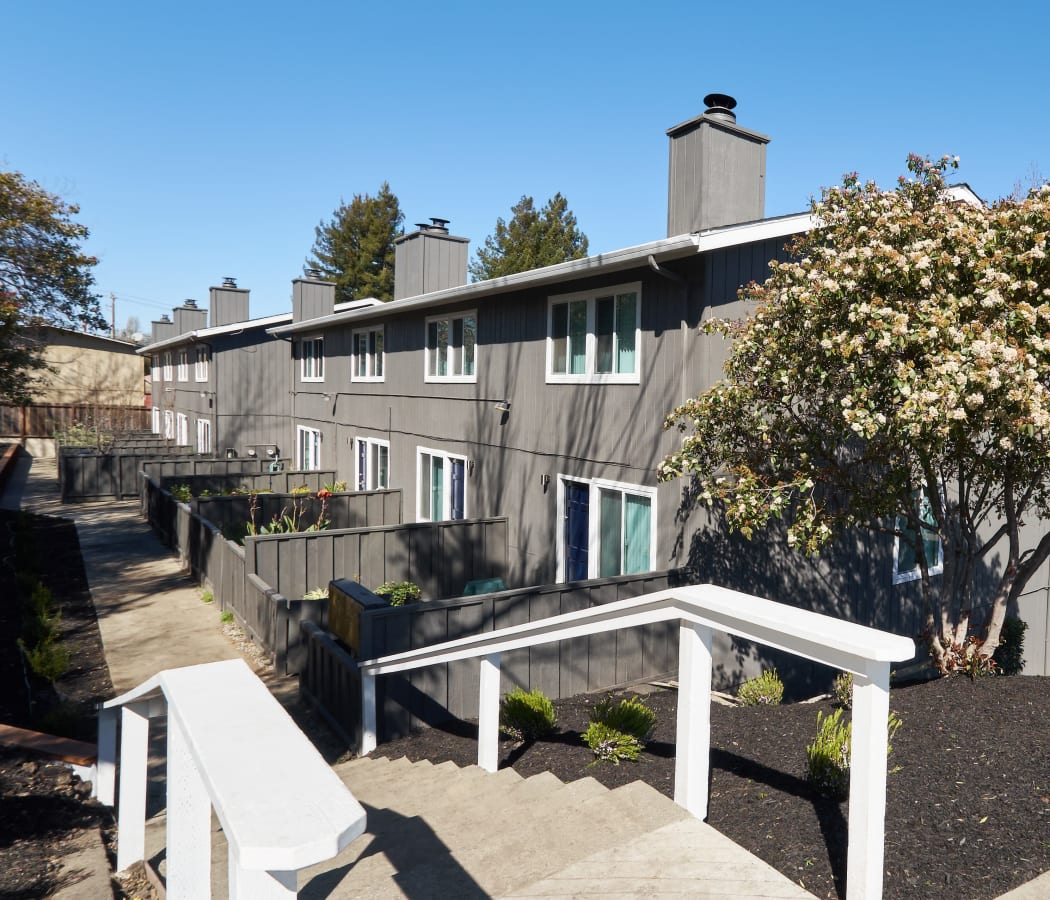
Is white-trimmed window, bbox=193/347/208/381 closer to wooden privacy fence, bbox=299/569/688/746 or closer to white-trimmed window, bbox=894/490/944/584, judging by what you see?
wooden privacy fence, bbox=299/569/688/746

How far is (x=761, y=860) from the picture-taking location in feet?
9.83

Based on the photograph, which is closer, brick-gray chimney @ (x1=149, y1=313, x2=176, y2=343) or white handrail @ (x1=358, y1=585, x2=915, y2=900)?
white handrail @ (x1=358, y1=585, x2=915, y2=900)

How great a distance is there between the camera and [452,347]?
591 inches

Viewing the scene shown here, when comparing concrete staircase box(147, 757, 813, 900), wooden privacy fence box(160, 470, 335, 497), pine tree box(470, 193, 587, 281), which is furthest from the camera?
pine tree box(470, 193, 587, 281)

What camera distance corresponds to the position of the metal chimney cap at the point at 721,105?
32.4 ft

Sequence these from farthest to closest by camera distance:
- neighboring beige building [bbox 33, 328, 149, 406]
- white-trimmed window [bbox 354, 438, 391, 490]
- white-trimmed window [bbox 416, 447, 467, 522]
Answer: neighboring beige building [bbox 33, 328, 149, 406] < white-trimmed window [bbox 354, 438, 391, 490] < white-trimmed window [bbox 416, 447, 467, 522]

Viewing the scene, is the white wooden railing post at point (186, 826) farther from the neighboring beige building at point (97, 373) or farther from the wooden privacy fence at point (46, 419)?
the neighboring beige building at point (97, 373)

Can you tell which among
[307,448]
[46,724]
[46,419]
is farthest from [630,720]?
[46,419]

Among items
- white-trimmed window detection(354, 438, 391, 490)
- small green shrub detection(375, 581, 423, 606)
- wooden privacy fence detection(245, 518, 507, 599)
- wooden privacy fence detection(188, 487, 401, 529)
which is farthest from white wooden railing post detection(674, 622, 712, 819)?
white-trimmed window detection(354, 438, 391, 490)

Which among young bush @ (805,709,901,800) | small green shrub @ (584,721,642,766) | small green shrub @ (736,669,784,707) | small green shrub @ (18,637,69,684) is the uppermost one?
young bush @ (805,709,901,800)

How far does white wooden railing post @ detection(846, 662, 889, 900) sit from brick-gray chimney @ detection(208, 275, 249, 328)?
3119cm

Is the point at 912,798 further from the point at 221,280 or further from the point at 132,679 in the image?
the point at 221,280

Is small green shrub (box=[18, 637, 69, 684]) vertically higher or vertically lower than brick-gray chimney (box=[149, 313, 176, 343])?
lower

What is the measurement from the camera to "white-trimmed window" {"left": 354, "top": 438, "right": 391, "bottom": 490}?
58.7 feet
